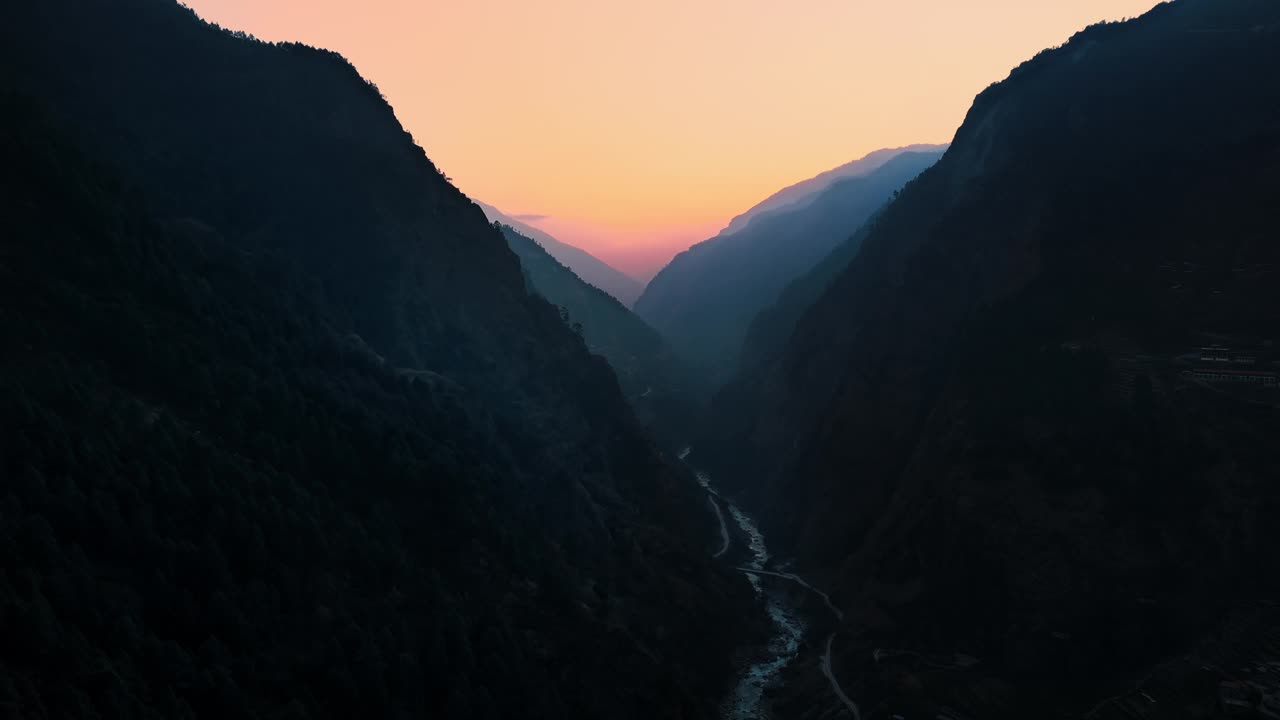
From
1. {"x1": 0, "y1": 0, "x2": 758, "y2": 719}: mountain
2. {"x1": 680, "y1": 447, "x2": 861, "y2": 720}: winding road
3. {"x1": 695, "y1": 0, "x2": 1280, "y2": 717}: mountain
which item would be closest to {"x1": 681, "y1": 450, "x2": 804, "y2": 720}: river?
{"x1": 680, "y1": 447, "x2": 861, "y2": 720}: winding road

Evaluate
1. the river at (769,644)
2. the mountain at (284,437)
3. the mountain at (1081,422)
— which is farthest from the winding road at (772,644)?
the mountain at (284,437)

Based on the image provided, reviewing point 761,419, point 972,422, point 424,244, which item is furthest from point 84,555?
point 761,419

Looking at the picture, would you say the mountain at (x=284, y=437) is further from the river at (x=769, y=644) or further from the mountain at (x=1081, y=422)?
the mountain at (x=1081, y=422)

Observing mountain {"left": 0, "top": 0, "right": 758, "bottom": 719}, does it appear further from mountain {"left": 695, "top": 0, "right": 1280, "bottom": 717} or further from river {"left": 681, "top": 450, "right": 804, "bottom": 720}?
mountain {"left": 695, "top": 0, "right": 1280, "bottom": 717}

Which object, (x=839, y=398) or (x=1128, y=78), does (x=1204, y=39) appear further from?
(x=839, y=398)

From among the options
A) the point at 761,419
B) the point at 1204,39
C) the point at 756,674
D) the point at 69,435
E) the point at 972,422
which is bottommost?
the point at 756,674

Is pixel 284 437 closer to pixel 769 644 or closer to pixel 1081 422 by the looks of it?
pixel 769 644
